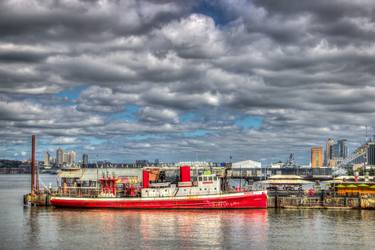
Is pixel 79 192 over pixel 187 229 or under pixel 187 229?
over

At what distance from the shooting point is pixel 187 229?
74.2 metres

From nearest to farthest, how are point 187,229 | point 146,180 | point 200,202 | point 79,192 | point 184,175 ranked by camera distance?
point 187,229 → point 200,202 → point 184,175 → point 146,180 → point 79,192

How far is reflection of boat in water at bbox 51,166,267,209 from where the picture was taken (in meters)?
97.8

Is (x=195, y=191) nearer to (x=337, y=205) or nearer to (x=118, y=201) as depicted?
(x=118, y=201)

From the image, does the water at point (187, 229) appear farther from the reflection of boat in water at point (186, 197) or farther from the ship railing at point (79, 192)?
the ship railing at point (79, 192)

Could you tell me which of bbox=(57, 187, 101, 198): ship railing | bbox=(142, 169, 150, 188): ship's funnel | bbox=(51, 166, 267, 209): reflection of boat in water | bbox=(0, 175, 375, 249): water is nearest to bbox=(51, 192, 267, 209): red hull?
bbox=(51, 166, 267, 209): reflection of boat in water

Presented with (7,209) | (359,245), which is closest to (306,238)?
(359,245)

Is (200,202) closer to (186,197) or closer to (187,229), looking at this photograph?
(186,197)

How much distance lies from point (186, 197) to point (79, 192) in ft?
80.4

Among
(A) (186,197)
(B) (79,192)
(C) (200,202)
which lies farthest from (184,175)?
(B) (79,192)

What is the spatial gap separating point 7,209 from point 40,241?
44645 mm

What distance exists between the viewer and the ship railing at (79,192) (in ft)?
346

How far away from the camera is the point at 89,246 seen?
61.5 m

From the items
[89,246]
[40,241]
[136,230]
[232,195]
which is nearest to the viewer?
[89,246]
